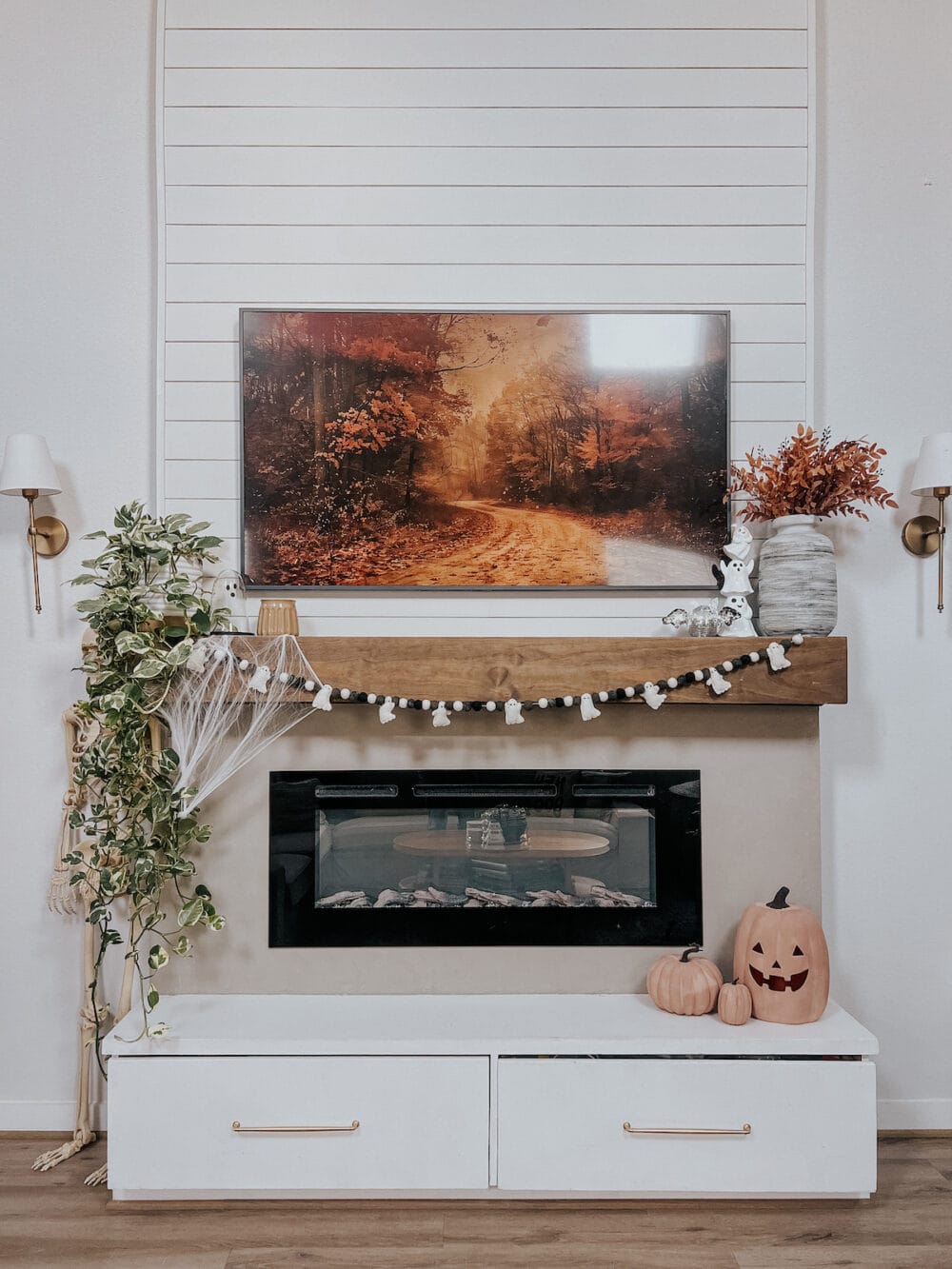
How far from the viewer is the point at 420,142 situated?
7.47 feet

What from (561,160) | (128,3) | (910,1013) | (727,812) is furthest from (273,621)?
(910,1013)

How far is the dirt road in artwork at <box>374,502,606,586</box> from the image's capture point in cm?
224

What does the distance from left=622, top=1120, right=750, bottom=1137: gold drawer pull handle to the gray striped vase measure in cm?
109

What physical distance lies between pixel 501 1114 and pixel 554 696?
0.90 meters

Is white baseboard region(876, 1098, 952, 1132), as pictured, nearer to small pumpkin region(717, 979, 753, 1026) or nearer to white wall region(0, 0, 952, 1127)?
white wall region(0, 0, 952, 1127)

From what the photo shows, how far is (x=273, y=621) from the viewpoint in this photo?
210cm

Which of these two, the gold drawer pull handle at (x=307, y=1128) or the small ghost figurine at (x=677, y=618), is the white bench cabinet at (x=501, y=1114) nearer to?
the gold drawer pull handle at (x=307, y=1128)

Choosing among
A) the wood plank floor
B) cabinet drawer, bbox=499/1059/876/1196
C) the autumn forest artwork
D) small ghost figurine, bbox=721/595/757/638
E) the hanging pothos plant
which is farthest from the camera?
the autumn forest artwork

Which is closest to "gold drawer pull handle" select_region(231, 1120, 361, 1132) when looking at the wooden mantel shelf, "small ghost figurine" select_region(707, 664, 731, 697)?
the wooden mantel shelf

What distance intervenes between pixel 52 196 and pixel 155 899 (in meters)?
1.82

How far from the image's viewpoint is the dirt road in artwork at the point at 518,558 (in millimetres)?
2244

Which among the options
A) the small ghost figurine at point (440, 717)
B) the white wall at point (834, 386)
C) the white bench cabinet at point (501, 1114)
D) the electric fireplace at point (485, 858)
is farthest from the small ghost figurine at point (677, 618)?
the white bench cabinet at point (501, 1114)

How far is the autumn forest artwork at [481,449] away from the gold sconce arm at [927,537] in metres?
0.51

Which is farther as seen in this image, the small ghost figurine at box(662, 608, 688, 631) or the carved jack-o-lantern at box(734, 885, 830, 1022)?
the small ghost figurine at box(662, 608, 688, 631)
